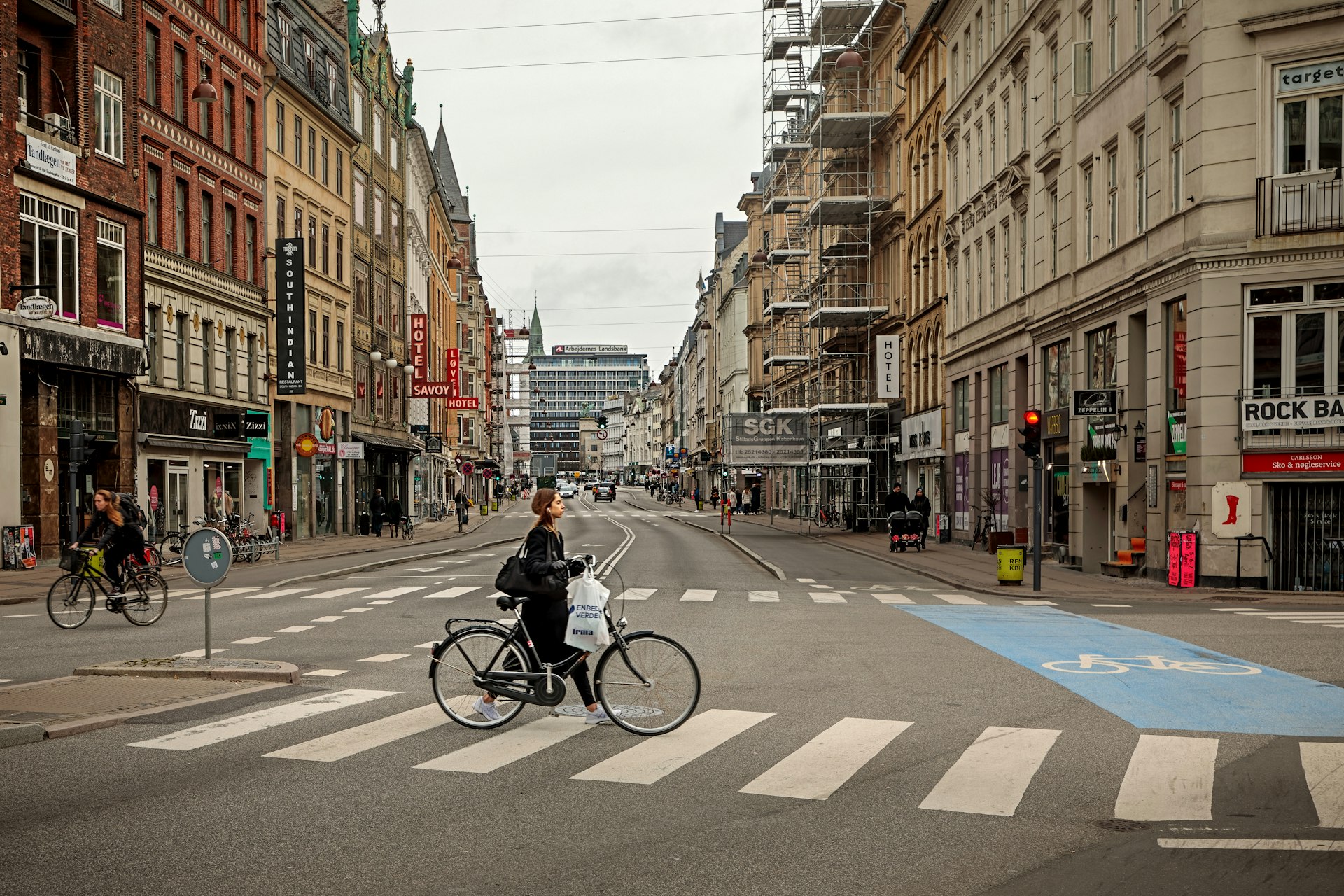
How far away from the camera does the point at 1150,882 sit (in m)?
5.88

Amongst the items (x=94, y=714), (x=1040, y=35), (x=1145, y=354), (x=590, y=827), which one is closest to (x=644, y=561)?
(x=1145, y=354)

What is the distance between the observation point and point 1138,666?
13367 millimetres

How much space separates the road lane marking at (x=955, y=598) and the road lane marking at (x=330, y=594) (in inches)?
395

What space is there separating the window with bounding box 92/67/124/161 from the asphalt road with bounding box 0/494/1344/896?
65.0 ft

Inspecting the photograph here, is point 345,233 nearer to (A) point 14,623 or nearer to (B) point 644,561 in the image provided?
(B) point 644,561

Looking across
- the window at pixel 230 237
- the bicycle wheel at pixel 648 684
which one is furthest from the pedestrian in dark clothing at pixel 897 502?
the bicycle wheel at pixel 648 684

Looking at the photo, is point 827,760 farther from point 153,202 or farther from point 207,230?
point 207,230

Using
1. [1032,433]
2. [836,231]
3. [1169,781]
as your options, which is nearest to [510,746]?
[1169,781]

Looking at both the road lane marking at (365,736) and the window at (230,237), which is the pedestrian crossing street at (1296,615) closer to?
the road lane marking at (365,736)

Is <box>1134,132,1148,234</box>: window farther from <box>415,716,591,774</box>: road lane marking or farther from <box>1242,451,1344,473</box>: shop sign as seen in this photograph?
<box>415,716,591,774</box>: road lane marking

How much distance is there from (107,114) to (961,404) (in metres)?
26.3

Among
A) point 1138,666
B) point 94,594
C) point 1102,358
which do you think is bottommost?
point 1138,666

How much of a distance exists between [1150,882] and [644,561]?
27.1 meters

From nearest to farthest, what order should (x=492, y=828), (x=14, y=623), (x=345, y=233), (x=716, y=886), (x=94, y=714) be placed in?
(x=716, y=886), (x=492, y=828), (x=94, y=714), (x=14, y=623), (x=345, y=233)
